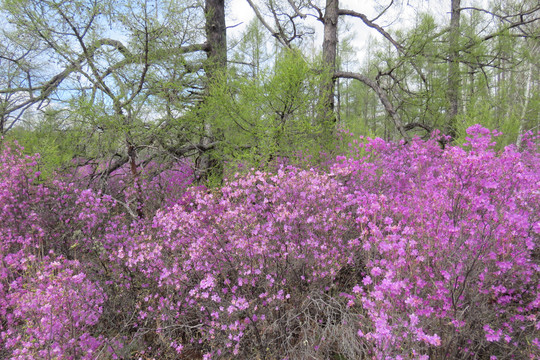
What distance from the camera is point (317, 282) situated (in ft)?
8.97

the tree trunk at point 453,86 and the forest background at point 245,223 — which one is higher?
the tree trunk at point 453,86

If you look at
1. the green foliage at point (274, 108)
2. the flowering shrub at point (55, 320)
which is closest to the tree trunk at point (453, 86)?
the green foliage at point (274, 108)

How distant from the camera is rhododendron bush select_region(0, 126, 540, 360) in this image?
74.8 inches

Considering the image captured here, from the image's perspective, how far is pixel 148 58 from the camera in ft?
14.5

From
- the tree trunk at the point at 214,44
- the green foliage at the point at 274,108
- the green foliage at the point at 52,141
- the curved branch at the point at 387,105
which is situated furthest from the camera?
the tree trunk at the point at 214,44

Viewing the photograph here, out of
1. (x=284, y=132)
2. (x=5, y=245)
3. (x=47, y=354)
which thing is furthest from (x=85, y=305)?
(x=284, y=132)

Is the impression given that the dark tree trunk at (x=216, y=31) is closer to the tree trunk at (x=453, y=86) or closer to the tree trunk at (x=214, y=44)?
the tree trunk at (x=214, y=44)

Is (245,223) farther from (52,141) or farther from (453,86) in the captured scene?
(453,86)

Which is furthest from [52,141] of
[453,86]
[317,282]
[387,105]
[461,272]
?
[453,86]

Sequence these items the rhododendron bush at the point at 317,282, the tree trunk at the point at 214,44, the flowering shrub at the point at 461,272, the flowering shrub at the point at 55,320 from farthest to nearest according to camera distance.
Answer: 1. the tree trunk at the point at 214,44
2. the flowering shrub at the point at 55,320
3. the rhododendron bush at the point at 317,282
4. the flowering shrub at the point at 461,272

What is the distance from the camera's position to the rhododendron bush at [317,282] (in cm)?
190

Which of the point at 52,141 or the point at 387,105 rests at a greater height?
the point at 387,105

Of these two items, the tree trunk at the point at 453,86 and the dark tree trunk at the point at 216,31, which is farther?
the tree trunk at the point at 453,86

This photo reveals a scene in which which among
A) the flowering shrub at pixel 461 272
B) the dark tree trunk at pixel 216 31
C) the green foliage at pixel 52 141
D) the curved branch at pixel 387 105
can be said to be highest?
the dark tree trunk at pixel 216 31
